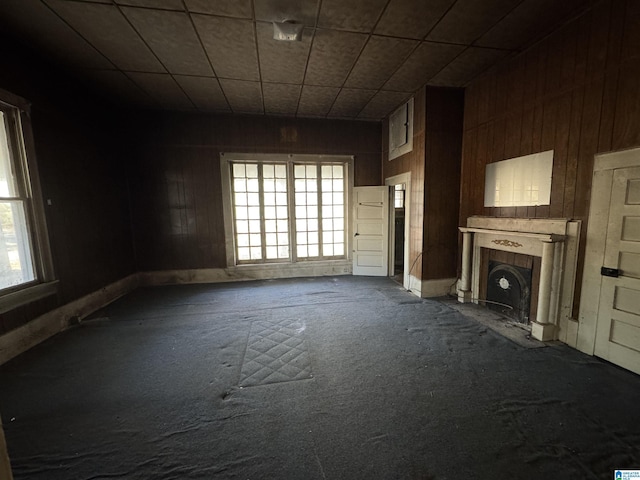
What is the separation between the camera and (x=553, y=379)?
2217 mm

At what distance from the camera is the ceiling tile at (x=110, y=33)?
2.41 m

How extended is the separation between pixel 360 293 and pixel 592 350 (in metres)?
2.70

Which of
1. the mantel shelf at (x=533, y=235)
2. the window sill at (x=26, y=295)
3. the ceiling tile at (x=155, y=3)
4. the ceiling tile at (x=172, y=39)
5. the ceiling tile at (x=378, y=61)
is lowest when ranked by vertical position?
the window sill at (x=26, y=295)

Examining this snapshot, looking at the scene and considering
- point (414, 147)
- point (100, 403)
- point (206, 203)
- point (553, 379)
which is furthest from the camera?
point (206, 203)

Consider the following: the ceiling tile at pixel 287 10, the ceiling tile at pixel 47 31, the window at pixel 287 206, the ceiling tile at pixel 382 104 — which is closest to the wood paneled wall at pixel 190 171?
the window at pixel 287 206

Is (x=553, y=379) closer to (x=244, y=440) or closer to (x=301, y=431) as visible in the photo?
(x=301, y=431)

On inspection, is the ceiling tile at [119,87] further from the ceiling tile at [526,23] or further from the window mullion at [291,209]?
the ceiling tile at [526,23]

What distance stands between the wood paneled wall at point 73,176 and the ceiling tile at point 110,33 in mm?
784

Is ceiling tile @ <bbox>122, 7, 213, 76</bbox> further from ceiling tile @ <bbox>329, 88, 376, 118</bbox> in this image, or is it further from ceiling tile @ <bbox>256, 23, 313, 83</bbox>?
ceiling tile @ <bbox>329, 88, 376, 118</bbox>

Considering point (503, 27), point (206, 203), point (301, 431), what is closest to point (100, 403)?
point (301, 431)

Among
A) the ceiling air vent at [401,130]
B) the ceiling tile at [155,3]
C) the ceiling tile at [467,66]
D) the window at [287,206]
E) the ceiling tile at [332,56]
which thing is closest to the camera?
the ceiling tile at [155,3]

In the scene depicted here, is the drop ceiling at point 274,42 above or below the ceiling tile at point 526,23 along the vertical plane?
above

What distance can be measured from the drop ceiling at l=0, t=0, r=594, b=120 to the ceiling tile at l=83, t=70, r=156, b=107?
2 centimetres

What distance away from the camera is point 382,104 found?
15.2 feet
